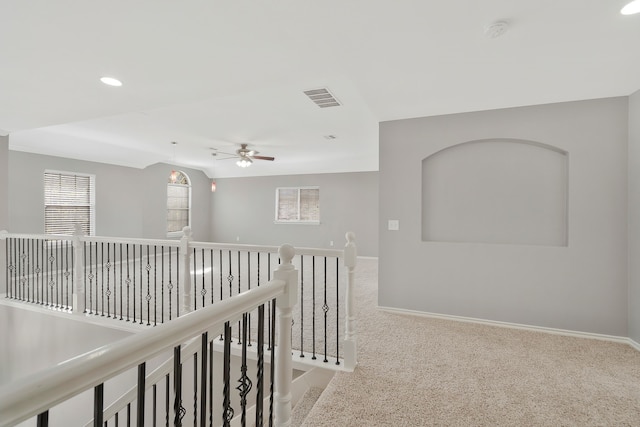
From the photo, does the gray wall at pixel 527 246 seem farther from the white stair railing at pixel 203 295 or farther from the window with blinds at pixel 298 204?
the window with blinds at pixel 298 204

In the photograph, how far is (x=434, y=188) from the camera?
12.1ft

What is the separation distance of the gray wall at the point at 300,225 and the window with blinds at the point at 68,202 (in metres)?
3.80

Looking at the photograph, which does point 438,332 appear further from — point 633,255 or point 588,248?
point 633,255

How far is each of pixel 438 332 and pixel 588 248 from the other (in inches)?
68.2

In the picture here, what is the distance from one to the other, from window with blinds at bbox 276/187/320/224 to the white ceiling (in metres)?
4.92

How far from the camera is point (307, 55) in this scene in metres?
2.35

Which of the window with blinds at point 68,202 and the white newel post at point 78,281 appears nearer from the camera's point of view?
the white newel post at point 78,281

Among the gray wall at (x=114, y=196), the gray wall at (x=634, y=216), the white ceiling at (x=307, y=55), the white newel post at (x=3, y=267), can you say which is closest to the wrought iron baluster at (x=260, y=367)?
the white ceiling at (x=307, y=55)

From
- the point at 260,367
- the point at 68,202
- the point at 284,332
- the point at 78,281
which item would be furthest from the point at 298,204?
the point at 260,367

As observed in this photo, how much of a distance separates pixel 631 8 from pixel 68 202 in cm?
835

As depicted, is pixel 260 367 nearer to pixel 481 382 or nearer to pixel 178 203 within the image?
pixel 481 382

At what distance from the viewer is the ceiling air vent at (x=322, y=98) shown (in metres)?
3.48

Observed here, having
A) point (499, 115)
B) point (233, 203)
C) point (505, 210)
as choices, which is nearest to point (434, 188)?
point (505, 210)

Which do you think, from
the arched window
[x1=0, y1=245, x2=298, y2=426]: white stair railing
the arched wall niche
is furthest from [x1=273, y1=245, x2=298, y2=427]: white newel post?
the arched window
